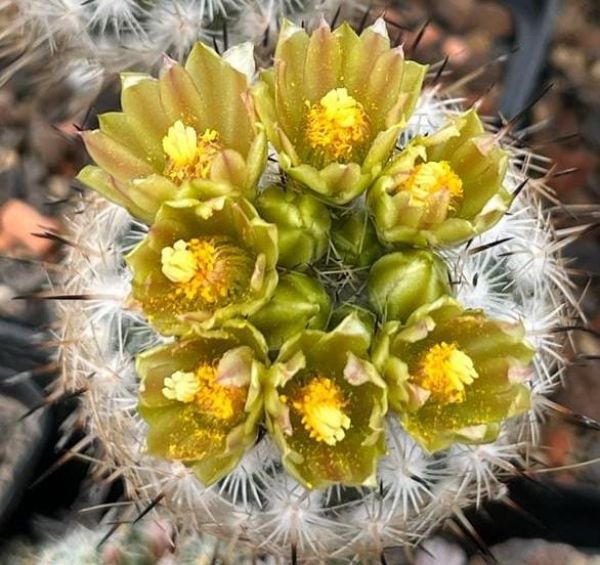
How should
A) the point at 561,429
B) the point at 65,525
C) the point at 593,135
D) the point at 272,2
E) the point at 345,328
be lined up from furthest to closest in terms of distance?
the point at 593,135, the point at 561,429, the point at 65,525, the point at 272,2, the point at 345,328

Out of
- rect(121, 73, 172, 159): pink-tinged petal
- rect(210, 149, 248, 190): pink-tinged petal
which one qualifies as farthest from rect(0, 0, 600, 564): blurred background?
rect(210, 149, 248, 190): pink-tinged petal

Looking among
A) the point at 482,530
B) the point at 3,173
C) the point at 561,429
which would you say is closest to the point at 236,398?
the point at 482,530

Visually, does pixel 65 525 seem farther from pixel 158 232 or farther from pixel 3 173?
pixel 158 232

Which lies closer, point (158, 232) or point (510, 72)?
point (158, 232)

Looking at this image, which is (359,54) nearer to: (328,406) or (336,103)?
(336,103)

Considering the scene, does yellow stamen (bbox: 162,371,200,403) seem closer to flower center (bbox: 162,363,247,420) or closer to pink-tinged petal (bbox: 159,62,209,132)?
flower center (bbox: 162,363,247,420)

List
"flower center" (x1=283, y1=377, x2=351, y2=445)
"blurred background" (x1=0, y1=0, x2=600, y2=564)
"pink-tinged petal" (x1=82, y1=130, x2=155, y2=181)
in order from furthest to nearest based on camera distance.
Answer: "blurred background" (x1=0, y1=0, x2=600, y2=564)
"pink-tinged petal" (x1=82, y1=130, x2=155, y2=181)
"flower center" (x1=283, y1=377, x2=351, y2=445)

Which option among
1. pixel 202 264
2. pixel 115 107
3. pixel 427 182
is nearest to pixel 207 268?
pixel 202 264
